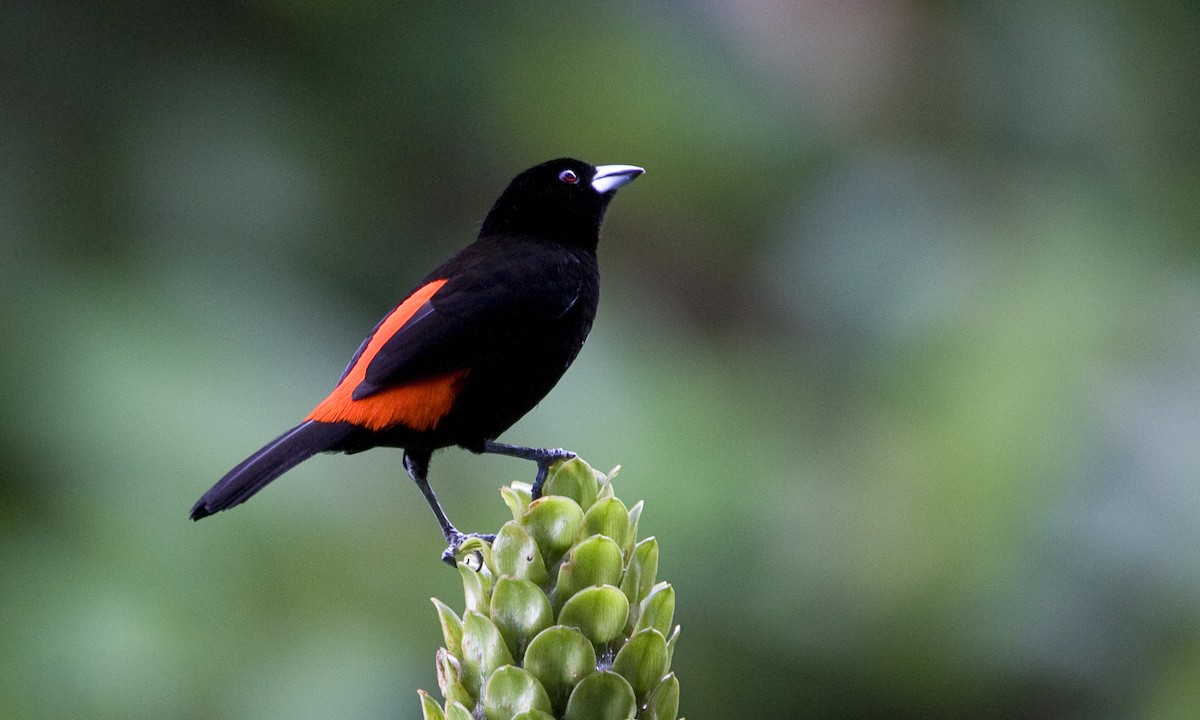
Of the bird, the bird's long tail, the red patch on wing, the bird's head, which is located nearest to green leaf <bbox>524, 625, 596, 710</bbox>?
the bird's long tail

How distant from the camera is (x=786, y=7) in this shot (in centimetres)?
526

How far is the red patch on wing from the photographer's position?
6.92ft

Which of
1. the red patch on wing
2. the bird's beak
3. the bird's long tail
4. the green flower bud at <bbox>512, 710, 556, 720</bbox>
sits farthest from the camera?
the bird's beak

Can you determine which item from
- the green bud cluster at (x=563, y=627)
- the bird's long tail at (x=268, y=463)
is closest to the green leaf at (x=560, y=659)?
the green bud cluster at (x=563, y=627)

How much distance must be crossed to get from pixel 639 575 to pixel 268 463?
86 cm

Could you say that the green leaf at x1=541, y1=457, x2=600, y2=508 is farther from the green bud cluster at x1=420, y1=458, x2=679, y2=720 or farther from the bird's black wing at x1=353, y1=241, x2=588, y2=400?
the bird's black wing at x1=353, y1=241, x2=588, y2=400

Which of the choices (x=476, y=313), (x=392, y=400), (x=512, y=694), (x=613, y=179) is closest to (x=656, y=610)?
(x=512, y=694)


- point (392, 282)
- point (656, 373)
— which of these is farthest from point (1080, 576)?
point (392, 282)

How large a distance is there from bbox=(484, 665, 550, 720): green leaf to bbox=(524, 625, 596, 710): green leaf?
0.04ft

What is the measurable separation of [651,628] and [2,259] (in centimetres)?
427

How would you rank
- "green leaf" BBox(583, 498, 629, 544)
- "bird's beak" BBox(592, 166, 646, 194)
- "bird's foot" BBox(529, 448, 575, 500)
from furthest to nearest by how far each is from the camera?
"bird's beak" BBox(592, 166, 646, 194) < "bird's foot" BBox(529, 448, 575, 500) < "green leaf" BBox(583, 498, 629, 544)

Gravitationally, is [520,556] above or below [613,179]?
below

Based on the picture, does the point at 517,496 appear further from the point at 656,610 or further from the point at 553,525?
the point at 656,610

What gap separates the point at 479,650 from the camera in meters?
1.12
